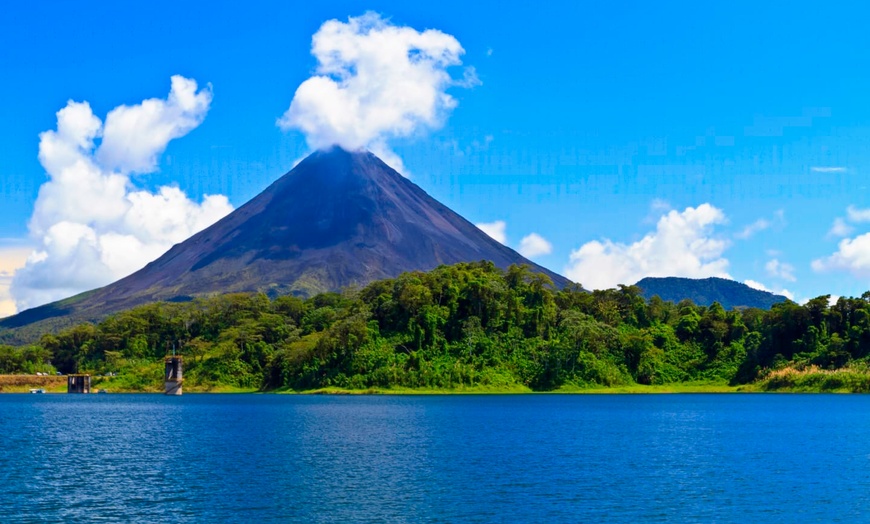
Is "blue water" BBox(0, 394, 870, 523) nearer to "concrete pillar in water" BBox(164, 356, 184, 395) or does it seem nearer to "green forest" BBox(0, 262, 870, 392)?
"green forest" BBox(0, 262, 870, 392)

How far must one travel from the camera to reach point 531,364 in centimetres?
13425

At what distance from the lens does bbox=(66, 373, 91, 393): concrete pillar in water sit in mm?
156875

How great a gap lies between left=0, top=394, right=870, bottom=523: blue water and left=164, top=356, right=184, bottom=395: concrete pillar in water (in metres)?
62.0

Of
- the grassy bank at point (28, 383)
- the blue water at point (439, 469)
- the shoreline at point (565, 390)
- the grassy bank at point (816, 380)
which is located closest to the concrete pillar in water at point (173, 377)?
the shoreline at point (565, 390)

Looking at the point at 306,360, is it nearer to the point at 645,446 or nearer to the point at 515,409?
the point at 515,409

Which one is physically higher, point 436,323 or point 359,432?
point 436,323

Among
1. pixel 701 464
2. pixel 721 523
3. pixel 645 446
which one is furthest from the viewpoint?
pixel 645 446

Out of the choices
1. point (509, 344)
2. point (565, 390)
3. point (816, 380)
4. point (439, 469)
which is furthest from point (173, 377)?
point (439, 469)

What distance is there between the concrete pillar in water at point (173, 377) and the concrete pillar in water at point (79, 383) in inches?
968

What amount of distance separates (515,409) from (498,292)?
52822 millimetres

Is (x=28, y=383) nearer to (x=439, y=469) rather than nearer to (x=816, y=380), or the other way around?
(x=816, y=380)

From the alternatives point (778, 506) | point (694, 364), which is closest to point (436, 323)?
point (694, 364)

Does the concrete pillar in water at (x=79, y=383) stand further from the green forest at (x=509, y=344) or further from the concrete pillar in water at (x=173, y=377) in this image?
the concrete pillar in water at (x=173, y=377)

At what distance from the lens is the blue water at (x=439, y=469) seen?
32875mm
